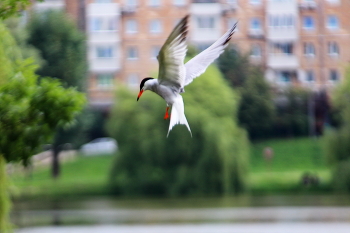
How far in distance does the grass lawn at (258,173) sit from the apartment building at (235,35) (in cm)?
856

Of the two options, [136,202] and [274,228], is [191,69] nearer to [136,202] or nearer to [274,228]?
[274,228]

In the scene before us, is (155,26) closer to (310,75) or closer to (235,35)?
(235,35)

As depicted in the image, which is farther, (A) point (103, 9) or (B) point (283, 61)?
(B) point (283, 61)

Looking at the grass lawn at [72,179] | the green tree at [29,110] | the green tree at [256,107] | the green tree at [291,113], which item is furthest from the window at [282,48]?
the green tree at [29,110]

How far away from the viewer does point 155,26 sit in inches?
2586

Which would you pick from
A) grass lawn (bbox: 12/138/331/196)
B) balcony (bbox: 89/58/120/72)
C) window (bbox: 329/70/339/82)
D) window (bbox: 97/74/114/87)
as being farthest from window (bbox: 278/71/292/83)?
window (bbox: 97/74/114/87)

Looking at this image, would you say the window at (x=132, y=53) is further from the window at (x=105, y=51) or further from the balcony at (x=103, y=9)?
A: the balcony at (x=103, y=9)

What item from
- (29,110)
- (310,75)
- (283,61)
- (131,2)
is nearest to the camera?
(29,110)

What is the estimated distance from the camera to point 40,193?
44250 millimetres

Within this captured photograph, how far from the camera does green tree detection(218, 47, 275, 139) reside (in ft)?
198

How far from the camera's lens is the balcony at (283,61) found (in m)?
67.2

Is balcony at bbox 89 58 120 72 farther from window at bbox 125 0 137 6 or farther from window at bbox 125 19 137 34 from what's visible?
window at bbox 125 0 137 6

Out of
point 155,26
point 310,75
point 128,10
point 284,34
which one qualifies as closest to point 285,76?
point 310,75

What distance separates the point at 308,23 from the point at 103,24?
16.3 m
